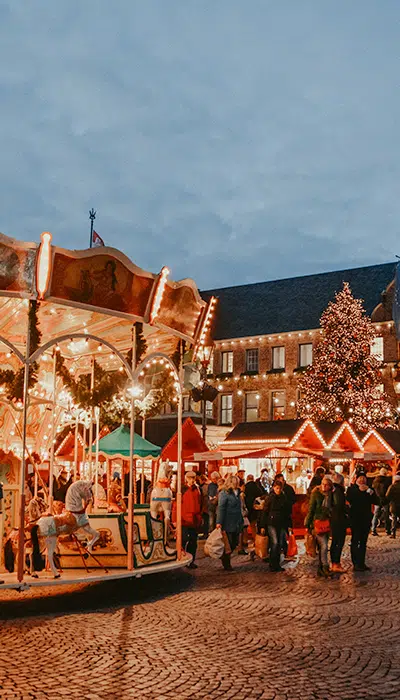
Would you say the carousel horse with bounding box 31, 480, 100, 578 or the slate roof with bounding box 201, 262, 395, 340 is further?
the slate roof with bounding box 201, 262, 395, 340

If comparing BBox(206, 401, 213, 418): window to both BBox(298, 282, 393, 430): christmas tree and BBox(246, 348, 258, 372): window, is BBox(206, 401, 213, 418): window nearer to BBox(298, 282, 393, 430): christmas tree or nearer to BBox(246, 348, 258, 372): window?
BBox(246, 348, 258, 372): window

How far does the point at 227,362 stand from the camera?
46.8 meters

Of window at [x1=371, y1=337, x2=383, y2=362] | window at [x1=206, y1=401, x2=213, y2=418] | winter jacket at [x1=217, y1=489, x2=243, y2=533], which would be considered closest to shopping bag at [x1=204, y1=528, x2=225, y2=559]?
winter jacket at [x1=217, y1=489, x2=243, y2=533]

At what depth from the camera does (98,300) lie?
36.7 ft

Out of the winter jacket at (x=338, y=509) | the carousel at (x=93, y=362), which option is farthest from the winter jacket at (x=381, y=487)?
the carousel at (x=93, y=362)

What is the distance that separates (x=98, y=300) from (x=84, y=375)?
6.35m

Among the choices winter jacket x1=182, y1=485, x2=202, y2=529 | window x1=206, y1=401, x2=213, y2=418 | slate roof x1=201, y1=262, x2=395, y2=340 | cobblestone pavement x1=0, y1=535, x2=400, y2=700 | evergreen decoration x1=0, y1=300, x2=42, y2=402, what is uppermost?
slate roof x1=201, y1=262, x2=395, y2=340

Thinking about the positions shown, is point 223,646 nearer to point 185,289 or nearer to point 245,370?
point 185,289

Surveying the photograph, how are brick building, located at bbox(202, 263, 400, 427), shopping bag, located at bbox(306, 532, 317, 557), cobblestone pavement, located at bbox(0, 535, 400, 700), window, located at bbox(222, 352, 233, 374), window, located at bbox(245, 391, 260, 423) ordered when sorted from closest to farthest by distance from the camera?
cobblestone pavement, located at bbox(0, 535, 400, 700) < shopping bag, located at bbox(306, 532, 317, 557) < brick building, located at bbox(202, 263, 400, 427) < window, located at bbox(245, 391, 260, 423) < window, located at bbox(222, 352, 233, 374)

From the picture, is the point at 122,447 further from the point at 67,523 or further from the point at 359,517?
the point at 67,523

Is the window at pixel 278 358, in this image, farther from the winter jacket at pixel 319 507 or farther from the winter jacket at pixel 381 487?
the winter jacket at pixel 319 507

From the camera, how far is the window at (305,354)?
43906 millimetres

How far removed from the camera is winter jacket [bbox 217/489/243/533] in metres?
14.1

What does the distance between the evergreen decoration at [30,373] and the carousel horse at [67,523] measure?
1599 millimetres
